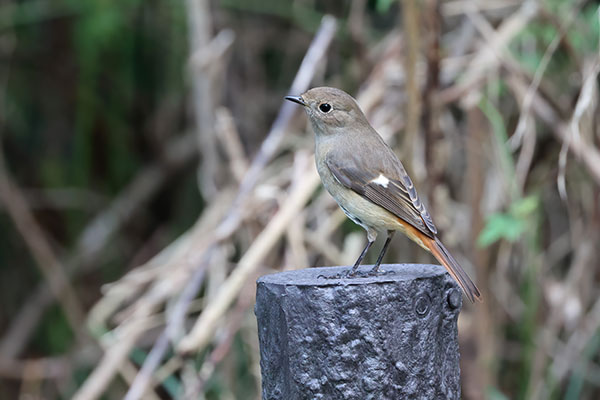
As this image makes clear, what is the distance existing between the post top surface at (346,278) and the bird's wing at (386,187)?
29 centimetres

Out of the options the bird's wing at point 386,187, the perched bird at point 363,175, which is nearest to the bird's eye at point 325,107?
the perched bird at point 363,175

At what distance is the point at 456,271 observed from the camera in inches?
87.2

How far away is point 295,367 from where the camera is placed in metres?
1.77

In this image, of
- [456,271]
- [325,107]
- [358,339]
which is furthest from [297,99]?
[358,339]

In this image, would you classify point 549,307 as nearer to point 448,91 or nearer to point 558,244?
point 558,244

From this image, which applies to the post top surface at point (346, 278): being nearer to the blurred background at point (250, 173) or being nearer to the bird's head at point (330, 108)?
the bird's head at point (330, 108)

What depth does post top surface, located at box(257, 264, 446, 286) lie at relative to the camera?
1.79 meters

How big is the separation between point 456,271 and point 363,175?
50cm

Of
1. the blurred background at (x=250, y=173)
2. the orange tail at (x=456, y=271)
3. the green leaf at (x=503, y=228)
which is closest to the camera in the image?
the orange tail at (x=456, y=271)

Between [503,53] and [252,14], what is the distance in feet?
6.85

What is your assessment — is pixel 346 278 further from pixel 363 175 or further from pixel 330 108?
pixel 330 108

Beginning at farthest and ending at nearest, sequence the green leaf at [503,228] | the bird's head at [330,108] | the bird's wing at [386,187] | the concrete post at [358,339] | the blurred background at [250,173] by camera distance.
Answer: the blurred background at [250,173] → the green leaf at [503,228] → the bird's head at [330,108] → the bird's wing at [386,187] → the concrete post at [358,339]

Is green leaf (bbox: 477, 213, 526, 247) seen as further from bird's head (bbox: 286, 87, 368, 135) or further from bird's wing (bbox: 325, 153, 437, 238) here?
bird's head (bbox: 286, 87, 368, 135)

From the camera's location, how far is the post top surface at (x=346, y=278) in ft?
5.89
